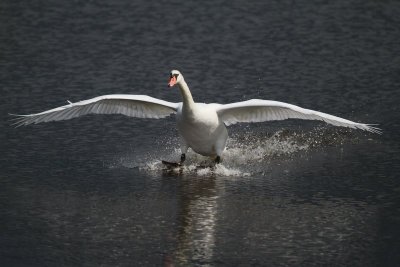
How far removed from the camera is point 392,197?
47.0 feet

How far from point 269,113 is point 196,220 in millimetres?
3448

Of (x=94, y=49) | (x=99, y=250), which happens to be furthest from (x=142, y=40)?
(x=99, y=250)

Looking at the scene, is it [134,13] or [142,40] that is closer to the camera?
[142,40]

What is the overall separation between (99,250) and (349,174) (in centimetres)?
470

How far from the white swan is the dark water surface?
18.6 inches

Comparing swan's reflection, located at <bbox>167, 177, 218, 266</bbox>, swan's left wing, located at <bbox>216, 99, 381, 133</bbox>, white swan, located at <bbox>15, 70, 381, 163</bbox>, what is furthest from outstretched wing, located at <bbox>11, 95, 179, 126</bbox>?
swan's reflection, located at <bbox>167, 177, 218, 266</bbox>

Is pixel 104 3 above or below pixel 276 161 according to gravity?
above

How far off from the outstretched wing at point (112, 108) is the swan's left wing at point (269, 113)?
0.87 metres

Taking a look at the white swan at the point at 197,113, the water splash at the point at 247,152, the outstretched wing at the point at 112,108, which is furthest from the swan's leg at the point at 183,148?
the outstretched wing at the point at 112,108

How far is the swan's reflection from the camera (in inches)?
475

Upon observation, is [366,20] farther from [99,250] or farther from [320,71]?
[99,250]

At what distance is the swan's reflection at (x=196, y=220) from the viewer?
12.1 meters

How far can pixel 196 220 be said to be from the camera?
13.4m

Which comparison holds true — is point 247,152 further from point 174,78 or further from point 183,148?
point 174,78
